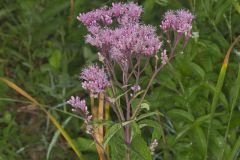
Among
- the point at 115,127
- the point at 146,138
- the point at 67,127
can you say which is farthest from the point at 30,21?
the point at 115,127

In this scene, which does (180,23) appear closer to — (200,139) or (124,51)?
(124,51)

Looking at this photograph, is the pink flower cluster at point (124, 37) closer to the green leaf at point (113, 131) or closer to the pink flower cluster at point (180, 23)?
the pink flower cluster at point (180, 23)

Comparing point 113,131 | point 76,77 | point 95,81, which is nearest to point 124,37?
point 95,81

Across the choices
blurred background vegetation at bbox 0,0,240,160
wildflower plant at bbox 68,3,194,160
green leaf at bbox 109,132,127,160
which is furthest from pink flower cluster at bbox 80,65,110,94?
blurred background vegetation at bbox 0,0,240,160

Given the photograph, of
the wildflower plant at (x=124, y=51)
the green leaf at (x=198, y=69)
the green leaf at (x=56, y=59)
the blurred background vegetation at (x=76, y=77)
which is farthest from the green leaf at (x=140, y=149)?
the green leaf at (x=56, y=59)

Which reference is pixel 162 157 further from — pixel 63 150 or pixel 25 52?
pixel 25 52

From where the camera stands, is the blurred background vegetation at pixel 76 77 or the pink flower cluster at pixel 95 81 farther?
the blurred background vegetation at pixel 76 77

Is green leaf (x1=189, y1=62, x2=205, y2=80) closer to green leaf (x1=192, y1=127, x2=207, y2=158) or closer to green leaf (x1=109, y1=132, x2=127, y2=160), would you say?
green leaf (x1=192, y1=127, x2=207, y2=158)

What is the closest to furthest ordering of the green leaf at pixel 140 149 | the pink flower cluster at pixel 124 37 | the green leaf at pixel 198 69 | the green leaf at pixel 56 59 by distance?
1. the pink flower cluster at pixel 124 37
2. the green leaf at pixel 140 149
3. the green leaf at pixel 198 69
4. the green leaf at pixel 56 59
